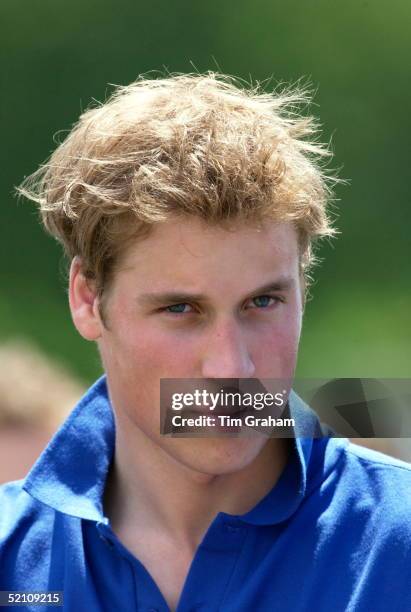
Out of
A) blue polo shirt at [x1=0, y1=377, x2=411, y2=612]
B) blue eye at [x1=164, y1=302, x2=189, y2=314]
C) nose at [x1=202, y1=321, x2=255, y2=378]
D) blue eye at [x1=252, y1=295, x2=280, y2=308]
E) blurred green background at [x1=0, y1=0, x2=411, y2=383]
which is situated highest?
blurred green background at [x1=0, y1=0, x2=411, y2=383]

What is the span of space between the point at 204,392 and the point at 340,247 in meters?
4.62

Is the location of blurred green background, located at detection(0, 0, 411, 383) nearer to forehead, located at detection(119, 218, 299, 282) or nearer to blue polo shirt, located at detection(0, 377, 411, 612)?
blue polo shirt, located at detection(0, 377, 411, 612)

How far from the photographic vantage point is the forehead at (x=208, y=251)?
4.24 feet

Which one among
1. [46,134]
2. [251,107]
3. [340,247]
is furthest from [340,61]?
[251,107]

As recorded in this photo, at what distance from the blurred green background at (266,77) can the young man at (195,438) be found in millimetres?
3873

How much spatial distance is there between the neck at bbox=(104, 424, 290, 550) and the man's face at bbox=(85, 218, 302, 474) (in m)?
0.07

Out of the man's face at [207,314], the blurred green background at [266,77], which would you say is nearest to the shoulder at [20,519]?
the man's face at [207,314]

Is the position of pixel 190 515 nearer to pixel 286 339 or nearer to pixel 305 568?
pixel 305 568

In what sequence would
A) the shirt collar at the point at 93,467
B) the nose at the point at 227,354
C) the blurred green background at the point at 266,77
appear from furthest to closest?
the blurred green background at the point at 266,77
the shirt collar at the point at 93,467
the nose at the point at 227,354

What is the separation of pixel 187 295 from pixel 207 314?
0.04 meters

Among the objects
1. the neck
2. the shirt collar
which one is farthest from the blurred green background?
the neck

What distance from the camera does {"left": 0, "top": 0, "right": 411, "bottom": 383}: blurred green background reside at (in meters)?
5.54

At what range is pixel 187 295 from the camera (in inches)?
50.9

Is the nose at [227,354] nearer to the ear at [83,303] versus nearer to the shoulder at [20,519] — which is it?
the ear at [83,303]
